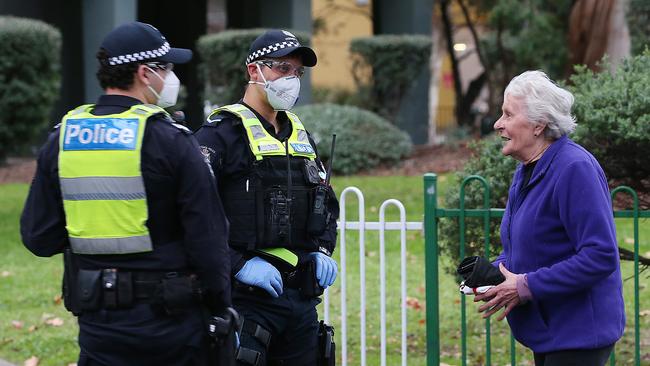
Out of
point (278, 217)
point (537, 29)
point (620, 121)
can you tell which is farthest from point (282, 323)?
point (537, 29)

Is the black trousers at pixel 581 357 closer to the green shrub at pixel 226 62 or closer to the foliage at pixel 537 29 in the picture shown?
the green shrub at pixel 226 62

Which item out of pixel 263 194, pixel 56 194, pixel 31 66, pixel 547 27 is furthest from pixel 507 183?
pixel 547 27

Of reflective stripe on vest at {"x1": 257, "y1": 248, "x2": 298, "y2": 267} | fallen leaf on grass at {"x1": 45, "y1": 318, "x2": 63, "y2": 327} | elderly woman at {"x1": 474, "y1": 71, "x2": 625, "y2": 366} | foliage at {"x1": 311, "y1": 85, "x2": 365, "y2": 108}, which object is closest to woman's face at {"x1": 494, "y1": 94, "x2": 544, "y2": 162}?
elderly woman at {"x1": 474, "y1": 71, "x2": 625, "y2": 366}

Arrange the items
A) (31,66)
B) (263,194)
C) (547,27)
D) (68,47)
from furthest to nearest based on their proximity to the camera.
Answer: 1. (68,47)
2. (547,27)
3. (31,66)
4. (263,194)

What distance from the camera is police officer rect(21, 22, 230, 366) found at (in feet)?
12.1

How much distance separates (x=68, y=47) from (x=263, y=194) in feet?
61.8

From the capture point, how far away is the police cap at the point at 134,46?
12.5ft

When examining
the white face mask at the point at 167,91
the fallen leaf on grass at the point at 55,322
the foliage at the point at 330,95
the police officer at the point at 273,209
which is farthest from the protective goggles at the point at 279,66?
the foliage at the point at 330,95

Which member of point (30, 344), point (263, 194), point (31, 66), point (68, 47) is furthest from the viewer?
point (68, 47)

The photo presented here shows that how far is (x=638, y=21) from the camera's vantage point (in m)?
17.9

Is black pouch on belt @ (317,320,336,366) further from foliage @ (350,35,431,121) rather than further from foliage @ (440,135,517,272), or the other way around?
foliage @ (350,35,431,121)

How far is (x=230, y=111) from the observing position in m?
4.52

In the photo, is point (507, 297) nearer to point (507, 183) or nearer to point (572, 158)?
point (572, 158)

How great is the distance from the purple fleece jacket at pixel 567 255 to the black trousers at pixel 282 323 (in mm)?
982
